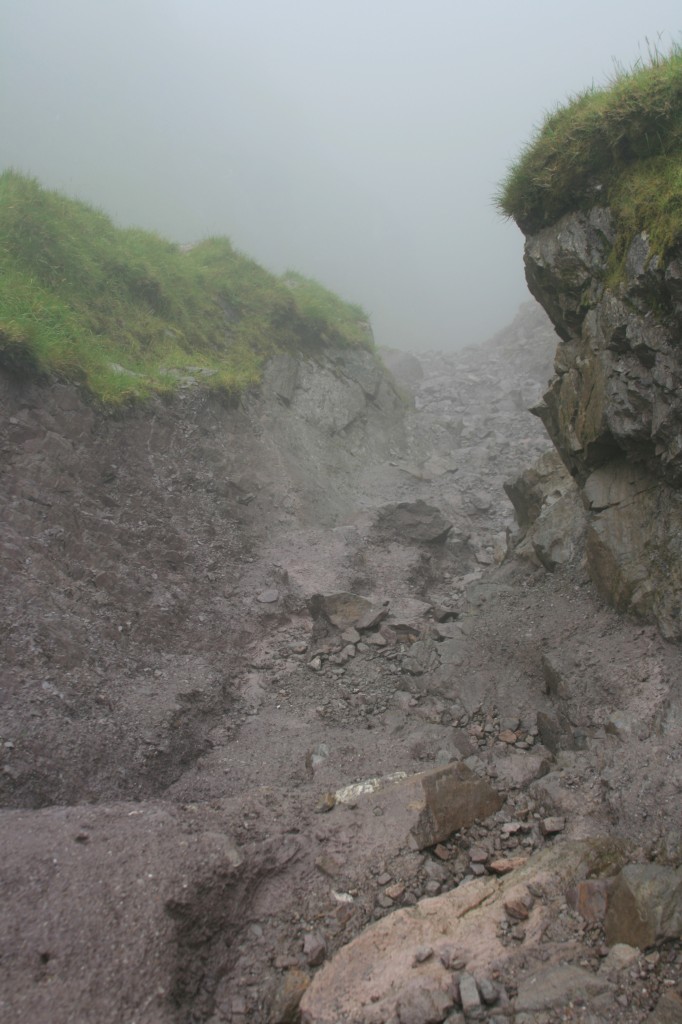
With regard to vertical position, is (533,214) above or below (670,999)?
above

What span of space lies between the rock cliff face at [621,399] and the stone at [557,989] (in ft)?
12.5

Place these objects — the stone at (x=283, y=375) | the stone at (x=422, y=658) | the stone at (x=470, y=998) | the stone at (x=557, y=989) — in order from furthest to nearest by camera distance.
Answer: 1. the stone at (x=283, y=375)
2. the stone at (x=422, y=658)
3. the stone at (x=470, y=998)
4. the stone at (x=557, y=989)

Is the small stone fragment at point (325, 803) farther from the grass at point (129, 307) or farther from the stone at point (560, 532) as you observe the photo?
the grass at point (129, 307)

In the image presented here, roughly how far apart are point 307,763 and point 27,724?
3.05 m

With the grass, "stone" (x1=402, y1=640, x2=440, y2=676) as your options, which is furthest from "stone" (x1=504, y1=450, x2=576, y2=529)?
the grass

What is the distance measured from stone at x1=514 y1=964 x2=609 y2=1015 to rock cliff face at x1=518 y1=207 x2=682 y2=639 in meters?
3.80

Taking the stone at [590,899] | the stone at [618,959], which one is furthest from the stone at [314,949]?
the stone at [618,959]

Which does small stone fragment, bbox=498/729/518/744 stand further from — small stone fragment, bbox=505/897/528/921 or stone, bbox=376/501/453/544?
stone, bbox=376/501/453/544

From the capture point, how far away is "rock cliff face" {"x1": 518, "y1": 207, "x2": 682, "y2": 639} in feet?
22.3

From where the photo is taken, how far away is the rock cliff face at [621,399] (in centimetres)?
679

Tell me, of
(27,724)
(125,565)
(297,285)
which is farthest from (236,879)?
(297,285)

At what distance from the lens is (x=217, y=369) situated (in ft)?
48.8

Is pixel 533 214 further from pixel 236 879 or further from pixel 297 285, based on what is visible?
pixel 297 285

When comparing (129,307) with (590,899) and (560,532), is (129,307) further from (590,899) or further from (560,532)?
(590,899)
